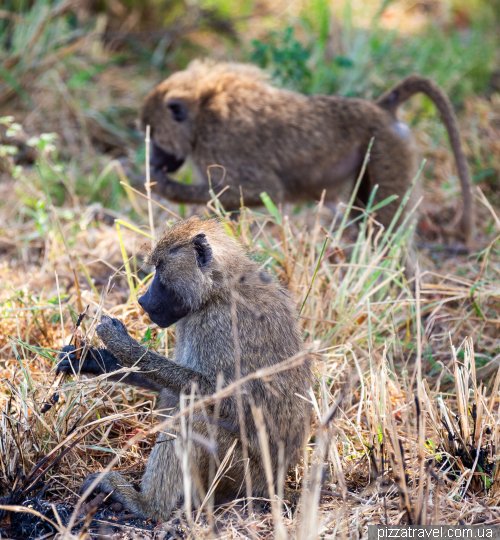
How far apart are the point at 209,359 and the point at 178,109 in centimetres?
256

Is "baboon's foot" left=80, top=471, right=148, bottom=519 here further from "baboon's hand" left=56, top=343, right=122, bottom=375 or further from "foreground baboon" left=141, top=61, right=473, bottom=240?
"foreground baboon" left=141, top=61, right=473, bottom=240

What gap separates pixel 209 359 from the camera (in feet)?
8.05

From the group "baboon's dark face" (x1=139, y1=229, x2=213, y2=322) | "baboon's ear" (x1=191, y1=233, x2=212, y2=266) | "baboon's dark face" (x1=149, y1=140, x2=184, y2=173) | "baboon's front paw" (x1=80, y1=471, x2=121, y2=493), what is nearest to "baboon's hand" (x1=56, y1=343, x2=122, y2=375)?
"baboon's dark face" (x1=139, y1=229, x2=213, y2=322)

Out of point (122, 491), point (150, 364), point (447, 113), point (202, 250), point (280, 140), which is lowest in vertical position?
point (122, 491)

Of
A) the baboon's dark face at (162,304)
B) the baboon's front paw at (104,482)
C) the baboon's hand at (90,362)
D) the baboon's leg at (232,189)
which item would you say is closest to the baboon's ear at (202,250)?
the baboon's dark face at (162,304)

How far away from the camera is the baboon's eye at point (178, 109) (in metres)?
4.47

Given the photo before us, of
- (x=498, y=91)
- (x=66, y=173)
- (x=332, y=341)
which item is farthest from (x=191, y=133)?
(x=498, y=91)

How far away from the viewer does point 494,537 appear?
2.08m

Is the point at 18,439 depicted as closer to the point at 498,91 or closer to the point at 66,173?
the point at 66,173

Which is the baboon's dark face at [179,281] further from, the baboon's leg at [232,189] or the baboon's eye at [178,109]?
the baboon's eye at [178,109]

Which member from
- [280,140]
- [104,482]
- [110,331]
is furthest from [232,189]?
[104,482]

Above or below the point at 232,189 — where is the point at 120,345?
below

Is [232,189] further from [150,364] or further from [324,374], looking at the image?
[150,364]

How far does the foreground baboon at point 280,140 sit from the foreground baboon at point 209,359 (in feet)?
6.15
